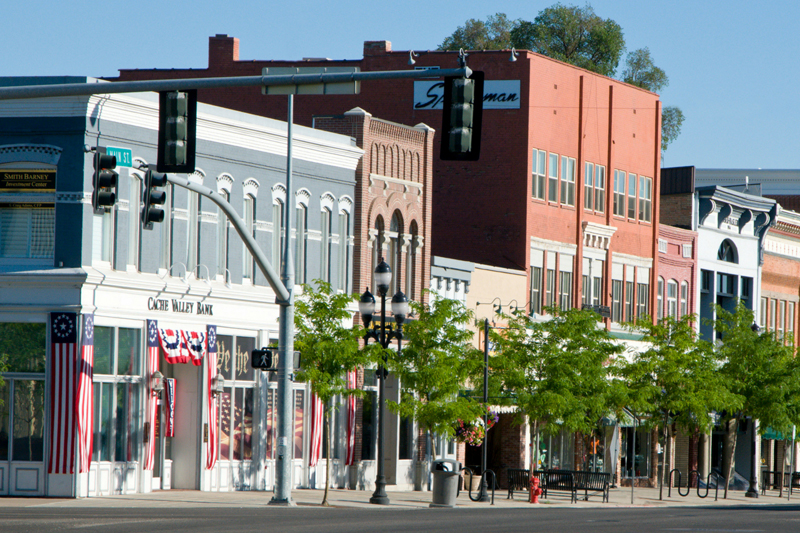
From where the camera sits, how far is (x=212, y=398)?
3152cm

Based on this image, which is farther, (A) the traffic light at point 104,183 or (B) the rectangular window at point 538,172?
(B) the rectangular window at point 538,172

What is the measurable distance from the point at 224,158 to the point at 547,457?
17885mm

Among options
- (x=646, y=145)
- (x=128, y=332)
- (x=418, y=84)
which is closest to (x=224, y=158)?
(x=128, y=332)

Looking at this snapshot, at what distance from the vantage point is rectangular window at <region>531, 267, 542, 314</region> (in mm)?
43938

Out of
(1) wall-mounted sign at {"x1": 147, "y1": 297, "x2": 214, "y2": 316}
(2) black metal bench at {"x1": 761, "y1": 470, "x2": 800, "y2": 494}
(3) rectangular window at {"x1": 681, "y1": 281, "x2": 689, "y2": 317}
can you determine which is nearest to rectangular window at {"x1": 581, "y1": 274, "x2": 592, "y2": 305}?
(3) rectangular window at {"x1": 681, "y1": 281, "x2": 689, "y2": 317}

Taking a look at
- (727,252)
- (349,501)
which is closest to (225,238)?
(349,501)

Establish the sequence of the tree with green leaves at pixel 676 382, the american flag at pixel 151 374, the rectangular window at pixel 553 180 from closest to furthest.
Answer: the american flag at pixel 151 374 → the tree with green leaves at pixel 676 382 → the rectangular window at pixel 553 180

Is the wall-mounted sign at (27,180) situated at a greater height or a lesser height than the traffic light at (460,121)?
greater

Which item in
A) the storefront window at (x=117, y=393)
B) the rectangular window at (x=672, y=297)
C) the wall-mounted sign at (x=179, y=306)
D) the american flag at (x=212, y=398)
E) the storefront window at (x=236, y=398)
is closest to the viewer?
the storefront window at (x=117, y=393)

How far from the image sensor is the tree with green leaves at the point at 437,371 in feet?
103

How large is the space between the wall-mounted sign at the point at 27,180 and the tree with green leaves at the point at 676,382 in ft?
59.9

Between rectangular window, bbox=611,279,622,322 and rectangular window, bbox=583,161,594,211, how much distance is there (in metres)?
3.39

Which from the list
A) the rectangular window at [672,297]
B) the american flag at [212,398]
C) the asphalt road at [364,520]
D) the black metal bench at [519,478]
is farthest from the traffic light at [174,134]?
the rectangular window at [672,297]

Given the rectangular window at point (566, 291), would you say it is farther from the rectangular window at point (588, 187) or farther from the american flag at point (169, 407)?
the american flag at point (169, 407)
